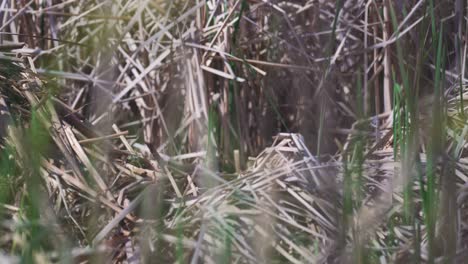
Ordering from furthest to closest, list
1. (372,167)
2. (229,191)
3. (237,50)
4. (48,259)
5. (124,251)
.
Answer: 1. (237,50)
2. (372,167)
3. (229,191)
4. (124,251)
5. (48,259)

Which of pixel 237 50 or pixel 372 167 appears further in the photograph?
pixel 237 50

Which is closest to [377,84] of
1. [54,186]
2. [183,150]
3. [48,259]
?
[183,150]

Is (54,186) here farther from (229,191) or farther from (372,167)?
(372,167)

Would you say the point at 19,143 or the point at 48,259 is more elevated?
the point at 19,143

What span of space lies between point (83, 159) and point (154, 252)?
0.37 m

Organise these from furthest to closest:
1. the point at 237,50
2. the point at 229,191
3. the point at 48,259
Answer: the point at 237,50 < the point at 229,191 < the point at 48,259

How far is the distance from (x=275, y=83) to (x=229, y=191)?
0.84 meters

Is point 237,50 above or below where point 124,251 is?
above

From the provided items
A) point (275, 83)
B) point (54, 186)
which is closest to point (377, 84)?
point (275, 83)

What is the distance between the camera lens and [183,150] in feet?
7.27

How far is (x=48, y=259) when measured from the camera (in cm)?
123

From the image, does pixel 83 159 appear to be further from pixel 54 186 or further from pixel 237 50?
pixel 237 50

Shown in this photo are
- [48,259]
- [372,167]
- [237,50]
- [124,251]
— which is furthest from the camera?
[237,50]

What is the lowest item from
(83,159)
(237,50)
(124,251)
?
(124,251)
